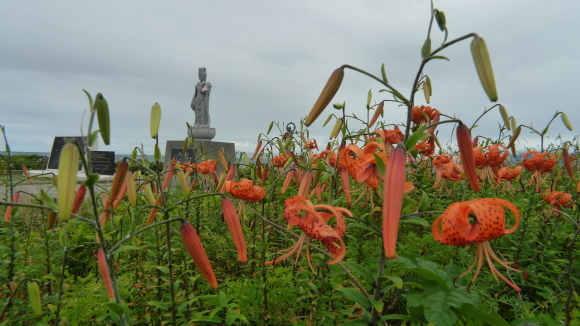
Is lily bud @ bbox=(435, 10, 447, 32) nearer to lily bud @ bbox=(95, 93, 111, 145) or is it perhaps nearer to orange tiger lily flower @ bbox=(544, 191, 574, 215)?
lily bud @ bbox=(95, 93, 111, 145)

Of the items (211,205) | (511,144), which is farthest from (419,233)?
(211,205)

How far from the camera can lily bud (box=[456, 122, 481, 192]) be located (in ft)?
2.19

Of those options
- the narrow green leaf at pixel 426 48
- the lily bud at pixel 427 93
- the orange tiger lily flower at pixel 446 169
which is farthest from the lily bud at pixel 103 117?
the orange tiger lily flower at pixel 446 169

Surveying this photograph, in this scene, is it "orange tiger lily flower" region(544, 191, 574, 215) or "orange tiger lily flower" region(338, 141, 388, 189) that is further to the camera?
"orange tiger lily flower" region(544, 191, 574, 215)

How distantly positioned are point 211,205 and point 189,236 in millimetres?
1701

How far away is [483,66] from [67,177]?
2.73 feet

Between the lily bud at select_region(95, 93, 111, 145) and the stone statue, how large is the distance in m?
8.79

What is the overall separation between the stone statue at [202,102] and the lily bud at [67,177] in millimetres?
8873

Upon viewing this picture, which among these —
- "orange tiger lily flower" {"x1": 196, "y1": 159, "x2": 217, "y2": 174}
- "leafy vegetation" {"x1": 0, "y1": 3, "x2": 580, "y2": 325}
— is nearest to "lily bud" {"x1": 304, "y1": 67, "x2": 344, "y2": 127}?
"leafy vegetation" {"x1": 0, "y1": 3, "x2": 580, "y2": 325}

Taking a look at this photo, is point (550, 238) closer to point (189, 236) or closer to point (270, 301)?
point (270, 301)

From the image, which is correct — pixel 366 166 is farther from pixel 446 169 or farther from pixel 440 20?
pixel 446 169

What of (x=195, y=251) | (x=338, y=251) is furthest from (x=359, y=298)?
(x=195, y=251)

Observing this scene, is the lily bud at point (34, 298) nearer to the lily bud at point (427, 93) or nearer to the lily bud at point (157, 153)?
the lily bud at point (157, 153)

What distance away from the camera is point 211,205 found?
95.6 inches
